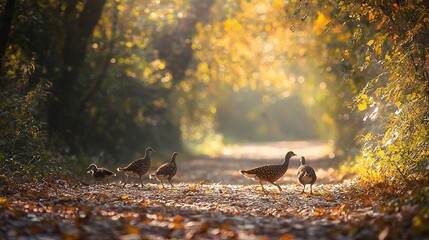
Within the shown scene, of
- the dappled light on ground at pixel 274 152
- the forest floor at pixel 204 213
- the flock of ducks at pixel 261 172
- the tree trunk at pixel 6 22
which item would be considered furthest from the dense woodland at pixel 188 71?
the forest floor at pixel 204 213

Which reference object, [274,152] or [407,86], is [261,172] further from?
[274,152]

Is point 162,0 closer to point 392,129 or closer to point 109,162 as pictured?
point 109,162

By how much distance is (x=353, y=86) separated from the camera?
1955 cm

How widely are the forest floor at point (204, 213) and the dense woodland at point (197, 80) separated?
0.10 metres

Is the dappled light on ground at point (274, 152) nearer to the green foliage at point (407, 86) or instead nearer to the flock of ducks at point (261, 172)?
the flock of ducks at point (261, 172)

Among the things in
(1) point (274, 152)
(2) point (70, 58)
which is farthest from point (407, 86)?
(1) point (274, 152)

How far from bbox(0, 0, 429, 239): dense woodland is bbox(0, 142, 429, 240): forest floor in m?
0.10

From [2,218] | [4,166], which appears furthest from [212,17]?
[2,218]

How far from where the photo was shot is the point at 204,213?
38.0 feet

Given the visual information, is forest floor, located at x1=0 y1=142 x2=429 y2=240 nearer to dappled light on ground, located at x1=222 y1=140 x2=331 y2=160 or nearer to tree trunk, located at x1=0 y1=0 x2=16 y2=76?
tree trunk, located at x1=0 y1=0 x2=16 y2=76

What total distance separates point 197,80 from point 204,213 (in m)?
29.0

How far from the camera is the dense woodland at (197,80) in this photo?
14.0 metres

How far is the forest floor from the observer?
367 inches

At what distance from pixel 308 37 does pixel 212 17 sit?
5332 mm
